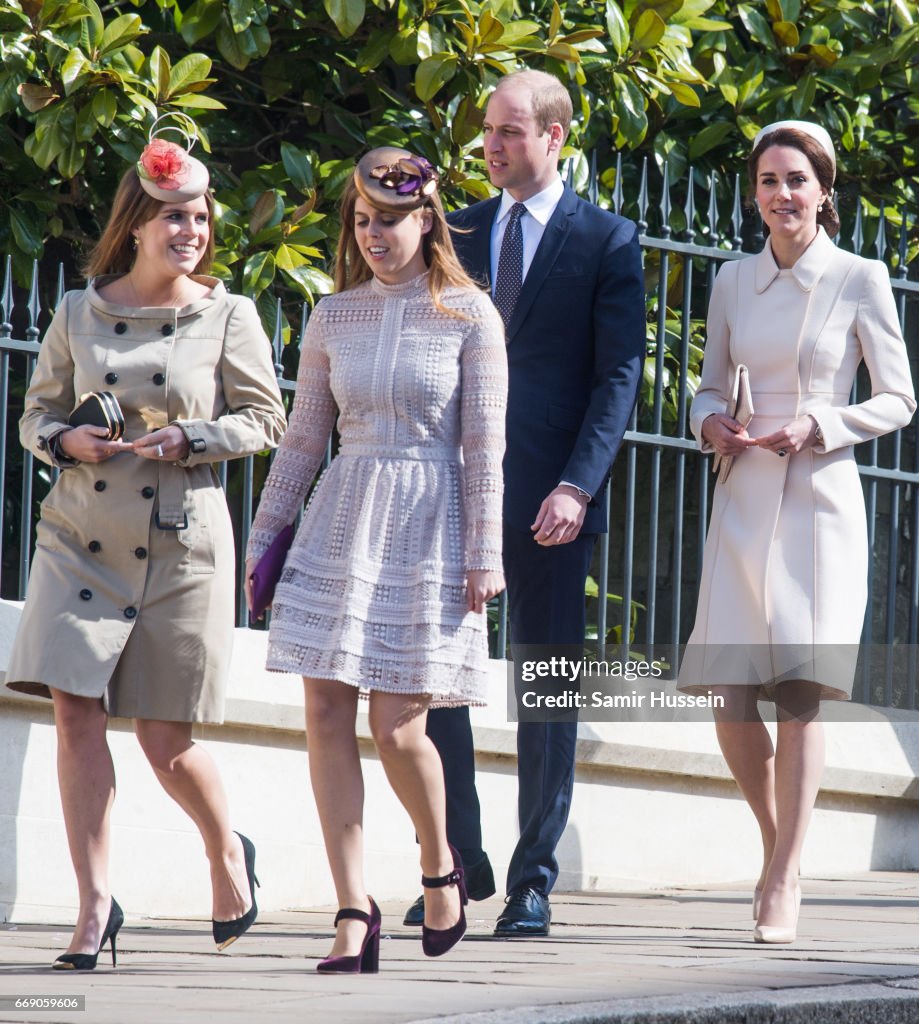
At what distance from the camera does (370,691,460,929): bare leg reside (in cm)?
396

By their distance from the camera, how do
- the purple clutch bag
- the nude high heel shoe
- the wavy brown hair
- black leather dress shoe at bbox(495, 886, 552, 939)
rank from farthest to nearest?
black leather dress shoe at bbox(495, 886, 552, 939), the nude high heel shoe, the wavy brown hair, the purple clutch bag

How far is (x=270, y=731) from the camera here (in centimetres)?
537

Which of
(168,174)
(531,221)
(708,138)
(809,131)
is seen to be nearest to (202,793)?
(168,174)

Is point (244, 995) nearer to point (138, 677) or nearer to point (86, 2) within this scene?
point (138, 677)

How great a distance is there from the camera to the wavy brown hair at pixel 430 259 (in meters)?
4.18

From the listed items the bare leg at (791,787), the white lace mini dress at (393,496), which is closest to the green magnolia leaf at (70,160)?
the white lace mini dress at (393,496)

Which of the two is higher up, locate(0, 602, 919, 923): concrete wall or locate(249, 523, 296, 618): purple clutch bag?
locate(249, 523, 296, 618): purple clutch bag

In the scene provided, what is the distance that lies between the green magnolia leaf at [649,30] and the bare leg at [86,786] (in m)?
3.07

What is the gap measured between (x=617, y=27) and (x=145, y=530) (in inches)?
107

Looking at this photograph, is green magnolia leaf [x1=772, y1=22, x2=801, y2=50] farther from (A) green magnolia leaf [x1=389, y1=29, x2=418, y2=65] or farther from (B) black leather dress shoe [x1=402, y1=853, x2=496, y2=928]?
(B) black leather dress shoe [x1=402, y1=853, x2=496, y2=928]

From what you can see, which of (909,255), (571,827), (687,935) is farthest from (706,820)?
(909,255)

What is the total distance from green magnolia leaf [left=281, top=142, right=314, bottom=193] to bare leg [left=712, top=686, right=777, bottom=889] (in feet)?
7.64

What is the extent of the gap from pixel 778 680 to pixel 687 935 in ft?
2.14

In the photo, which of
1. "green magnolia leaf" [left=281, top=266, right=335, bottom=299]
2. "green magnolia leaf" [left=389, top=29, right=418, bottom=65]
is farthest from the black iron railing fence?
"green magnolia leaf" [left=389, top=29, right=418, bottom=65]
